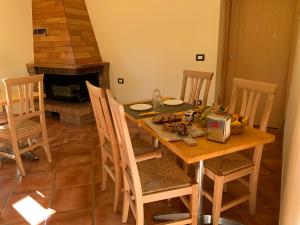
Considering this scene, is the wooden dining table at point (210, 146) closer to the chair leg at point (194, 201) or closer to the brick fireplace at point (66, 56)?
the chair leg at point (194, 201)

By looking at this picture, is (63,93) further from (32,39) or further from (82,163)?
(82,163)

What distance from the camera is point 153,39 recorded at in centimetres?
395

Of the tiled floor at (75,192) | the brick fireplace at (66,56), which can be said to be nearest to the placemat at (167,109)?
the tiled floor at (75,192)

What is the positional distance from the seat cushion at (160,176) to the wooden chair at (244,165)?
0.25 meters

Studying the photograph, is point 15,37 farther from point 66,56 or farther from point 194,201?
point 194,201

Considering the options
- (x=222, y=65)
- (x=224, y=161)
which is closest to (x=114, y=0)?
(x=222, y=65)

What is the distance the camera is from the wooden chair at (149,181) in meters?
1.35

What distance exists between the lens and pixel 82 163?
9.01ft

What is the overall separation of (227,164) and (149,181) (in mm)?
596

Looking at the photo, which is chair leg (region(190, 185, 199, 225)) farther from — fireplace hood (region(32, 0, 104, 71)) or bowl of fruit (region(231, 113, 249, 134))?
fireplace hood (region(32, 0, 104, 71))

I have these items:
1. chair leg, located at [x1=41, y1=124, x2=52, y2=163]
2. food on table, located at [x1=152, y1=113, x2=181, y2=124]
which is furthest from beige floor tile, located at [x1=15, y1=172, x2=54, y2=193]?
food on table, located at [x1=152, y1=113, x2=181, y2=124]

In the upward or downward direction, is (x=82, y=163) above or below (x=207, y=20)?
below

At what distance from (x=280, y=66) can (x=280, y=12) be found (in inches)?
28.2

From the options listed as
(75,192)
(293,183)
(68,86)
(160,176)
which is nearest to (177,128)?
(160,176)
